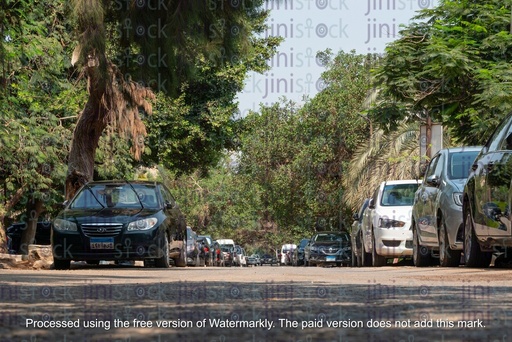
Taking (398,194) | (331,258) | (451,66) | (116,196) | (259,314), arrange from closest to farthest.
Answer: (259,314) → (116,196) → (398,194) → (451,66) → (331,258)

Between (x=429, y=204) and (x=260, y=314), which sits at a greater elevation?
(x=429, y=204)

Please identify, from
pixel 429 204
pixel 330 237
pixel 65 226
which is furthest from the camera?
pixel 330 237

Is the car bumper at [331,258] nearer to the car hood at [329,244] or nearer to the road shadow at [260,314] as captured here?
the car hood at [329,244]

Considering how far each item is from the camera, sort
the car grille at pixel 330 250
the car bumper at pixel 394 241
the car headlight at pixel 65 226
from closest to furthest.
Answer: the car headlight at pixel 65 226, the car bumper at pixel 394 241, the car grille at pixel 330 250

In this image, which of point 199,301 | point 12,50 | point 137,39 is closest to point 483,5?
point 12,50

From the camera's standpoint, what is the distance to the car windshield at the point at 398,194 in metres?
22.6

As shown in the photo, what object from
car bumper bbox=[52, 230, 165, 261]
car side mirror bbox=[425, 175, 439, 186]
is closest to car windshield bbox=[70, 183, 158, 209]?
car bumper bbox=[52, 230, 165, 261]

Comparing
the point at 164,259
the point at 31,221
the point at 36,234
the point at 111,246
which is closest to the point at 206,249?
the point at 36,234

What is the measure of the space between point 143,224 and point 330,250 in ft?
62.5

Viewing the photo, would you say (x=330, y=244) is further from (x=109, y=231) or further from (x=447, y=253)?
(x=447, y=253)

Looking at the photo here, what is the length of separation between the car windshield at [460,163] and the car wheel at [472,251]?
2.07m

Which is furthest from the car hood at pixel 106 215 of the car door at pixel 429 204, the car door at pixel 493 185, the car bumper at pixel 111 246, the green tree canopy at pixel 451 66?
the green tree canopy at pixel 451 66

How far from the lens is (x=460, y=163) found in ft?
58.3

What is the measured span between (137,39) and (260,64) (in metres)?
25.3
